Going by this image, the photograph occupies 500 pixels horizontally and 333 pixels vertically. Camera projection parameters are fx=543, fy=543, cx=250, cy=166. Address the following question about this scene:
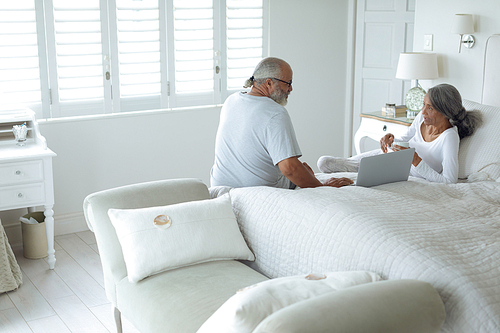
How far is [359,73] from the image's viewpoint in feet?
15.3

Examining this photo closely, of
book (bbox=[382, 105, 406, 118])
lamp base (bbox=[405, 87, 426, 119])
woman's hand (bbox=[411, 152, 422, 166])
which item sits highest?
lamp base (bbox=[405, 87, 426, 119])

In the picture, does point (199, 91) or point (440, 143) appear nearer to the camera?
point (440, 143)

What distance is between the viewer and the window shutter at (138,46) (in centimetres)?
377

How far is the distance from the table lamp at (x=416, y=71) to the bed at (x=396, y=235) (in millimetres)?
1059

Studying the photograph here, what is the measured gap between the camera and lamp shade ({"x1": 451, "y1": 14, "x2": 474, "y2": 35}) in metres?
3.30

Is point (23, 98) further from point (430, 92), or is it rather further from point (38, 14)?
point (430, 92)

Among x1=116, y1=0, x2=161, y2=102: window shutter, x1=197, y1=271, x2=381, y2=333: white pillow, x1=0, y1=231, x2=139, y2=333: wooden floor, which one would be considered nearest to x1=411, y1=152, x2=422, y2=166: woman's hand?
x1=197, y1=271, x2=381, y2=333: white pillow

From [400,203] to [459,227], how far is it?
29 cm

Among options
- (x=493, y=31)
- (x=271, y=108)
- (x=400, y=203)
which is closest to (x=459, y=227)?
(x=400, y=203)

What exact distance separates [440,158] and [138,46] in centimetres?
221

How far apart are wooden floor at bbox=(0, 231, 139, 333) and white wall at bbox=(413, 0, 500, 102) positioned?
251cm

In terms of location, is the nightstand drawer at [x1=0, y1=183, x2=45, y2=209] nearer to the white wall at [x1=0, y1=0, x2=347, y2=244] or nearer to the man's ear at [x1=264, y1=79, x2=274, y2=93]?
the white wall at [x1=0, y1=0, x2=347, y2=244]

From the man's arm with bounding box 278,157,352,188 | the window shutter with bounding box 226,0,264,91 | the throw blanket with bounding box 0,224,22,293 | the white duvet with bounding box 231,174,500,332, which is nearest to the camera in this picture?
the white duvet with bounding box 231,174,500,332

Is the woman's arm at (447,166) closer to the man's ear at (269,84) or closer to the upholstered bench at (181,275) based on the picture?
the man's ear at (269,84)
